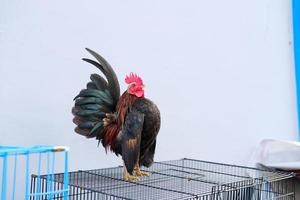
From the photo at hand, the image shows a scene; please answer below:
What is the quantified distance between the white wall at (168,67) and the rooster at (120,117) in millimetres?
194

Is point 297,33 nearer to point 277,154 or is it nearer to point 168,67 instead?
point 277,154

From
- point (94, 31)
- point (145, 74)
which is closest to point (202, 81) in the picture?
point (145, 74)

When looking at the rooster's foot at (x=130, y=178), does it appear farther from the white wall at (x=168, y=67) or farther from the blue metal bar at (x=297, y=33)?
the blue metal bar at (x=297, y=33)

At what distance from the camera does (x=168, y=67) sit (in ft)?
5.49

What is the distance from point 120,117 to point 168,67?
538mm

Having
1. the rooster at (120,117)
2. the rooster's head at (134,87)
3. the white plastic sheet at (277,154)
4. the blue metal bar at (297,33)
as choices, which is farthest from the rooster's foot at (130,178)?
the blue metal bar at (297,33)

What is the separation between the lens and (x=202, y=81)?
1798mm

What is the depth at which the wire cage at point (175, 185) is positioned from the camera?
3.64 ft

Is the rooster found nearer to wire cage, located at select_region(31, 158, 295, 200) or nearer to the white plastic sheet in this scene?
wire cage, located at select_region(31, 158, 295, 200)

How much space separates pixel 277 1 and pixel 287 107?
20.3 inches

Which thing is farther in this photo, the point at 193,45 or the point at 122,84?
the point at 193,45

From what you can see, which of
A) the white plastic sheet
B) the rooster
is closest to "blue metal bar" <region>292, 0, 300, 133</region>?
the white plastic sheet

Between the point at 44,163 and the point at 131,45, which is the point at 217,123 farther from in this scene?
the point at 44,163

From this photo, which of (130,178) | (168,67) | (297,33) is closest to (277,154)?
(168,67)
